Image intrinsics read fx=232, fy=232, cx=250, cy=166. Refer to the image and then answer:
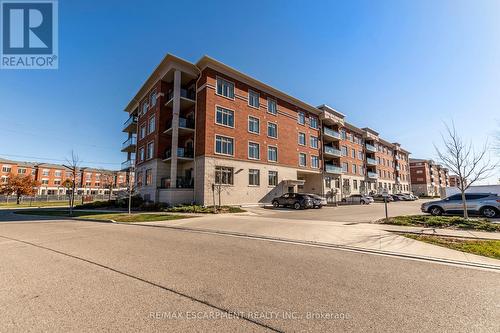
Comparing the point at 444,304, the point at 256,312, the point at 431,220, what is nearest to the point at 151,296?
the point at 256,312

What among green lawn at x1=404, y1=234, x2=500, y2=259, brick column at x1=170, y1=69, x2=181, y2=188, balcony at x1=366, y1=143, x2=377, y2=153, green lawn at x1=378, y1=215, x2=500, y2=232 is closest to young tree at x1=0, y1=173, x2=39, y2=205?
brick column at x1=170, y1=69, x2=181, y2=188

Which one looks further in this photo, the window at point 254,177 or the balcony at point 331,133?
the balcony at point 331,133

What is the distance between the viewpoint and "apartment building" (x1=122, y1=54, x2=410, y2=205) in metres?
25.1

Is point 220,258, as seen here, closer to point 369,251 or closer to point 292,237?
point 292,237

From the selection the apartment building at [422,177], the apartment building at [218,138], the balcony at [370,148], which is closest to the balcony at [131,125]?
the apartment building at [218,138]

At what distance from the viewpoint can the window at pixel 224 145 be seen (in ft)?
84.0

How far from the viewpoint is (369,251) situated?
24.6ft

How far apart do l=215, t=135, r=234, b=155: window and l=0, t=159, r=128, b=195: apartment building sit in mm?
49351

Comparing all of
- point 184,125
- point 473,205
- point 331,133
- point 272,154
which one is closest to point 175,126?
point 184,125

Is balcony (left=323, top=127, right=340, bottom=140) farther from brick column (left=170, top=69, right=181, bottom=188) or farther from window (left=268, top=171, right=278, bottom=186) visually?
brick column (left=170, top=69, right=181, bottom=188)

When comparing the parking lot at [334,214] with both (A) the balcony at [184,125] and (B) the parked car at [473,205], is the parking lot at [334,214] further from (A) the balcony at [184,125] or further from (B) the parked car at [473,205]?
(A) the balcony at [184,125]

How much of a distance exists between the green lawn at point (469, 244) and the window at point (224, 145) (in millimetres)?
19458

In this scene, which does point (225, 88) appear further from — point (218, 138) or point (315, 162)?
point (315, 162)

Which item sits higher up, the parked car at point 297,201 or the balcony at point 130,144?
the balcony at point 130,144
